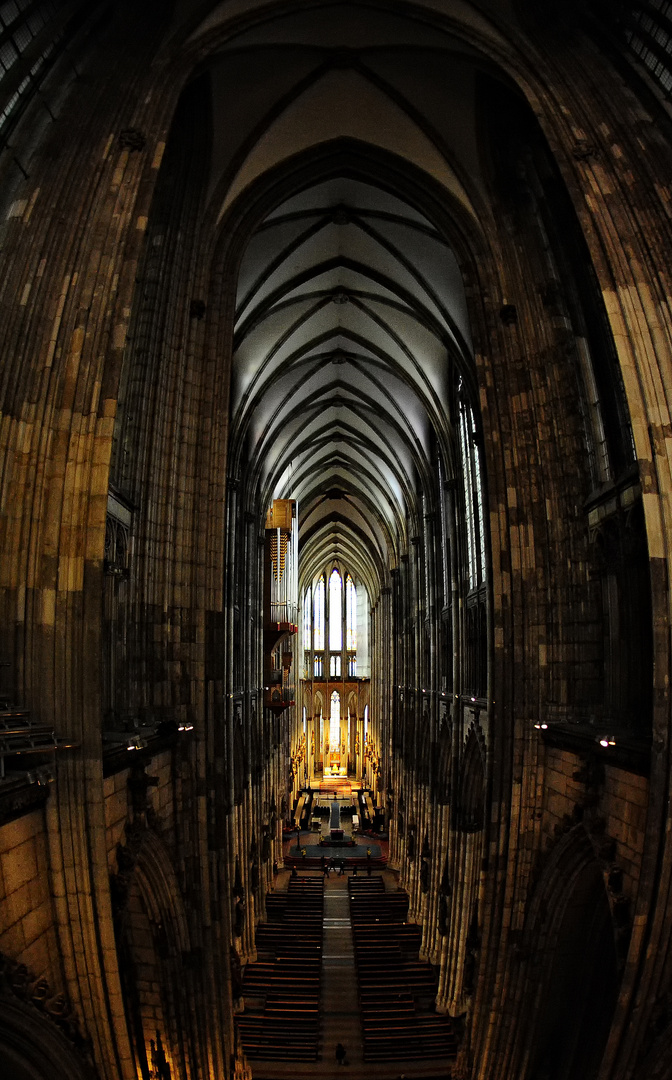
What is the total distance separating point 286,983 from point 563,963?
12.0 m

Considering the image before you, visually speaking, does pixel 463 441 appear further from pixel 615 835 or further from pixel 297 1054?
pixel 297 1054

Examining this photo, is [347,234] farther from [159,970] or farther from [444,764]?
[159,970]

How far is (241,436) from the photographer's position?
980 inches

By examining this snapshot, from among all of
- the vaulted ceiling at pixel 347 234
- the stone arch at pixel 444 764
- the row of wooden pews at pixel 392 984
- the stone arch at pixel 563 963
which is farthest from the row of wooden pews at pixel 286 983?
the vaulted ceiling at pixel 347 234

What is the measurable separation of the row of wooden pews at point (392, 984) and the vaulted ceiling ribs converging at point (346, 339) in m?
15.3

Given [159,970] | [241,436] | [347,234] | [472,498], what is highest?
[347,234]

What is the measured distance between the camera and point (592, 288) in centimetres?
1388

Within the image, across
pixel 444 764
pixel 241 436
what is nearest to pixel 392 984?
pixel 444 764

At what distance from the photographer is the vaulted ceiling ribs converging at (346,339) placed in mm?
20031

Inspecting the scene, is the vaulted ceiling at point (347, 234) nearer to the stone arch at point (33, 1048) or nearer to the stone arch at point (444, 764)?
the stone arch at point (444, 764)

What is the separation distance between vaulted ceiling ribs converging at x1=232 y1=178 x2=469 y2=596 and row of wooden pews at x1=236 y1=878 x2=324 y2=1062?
15219mm

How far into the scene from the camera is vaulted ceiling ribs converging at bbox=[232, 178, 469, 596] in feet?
65.7

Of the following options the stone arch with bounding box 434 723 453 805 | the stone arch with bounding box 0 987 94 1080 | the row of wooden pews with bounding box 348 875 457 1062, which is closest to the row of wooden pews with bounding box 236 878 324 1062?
the row of wooden pews with bounding box 348 875 457 1062

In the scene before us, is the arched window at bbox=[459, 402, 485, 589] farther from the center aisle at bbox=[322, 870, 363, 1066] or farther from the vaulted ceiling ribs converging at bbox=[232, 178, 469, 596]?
the center aisle at bbox=[322, 870, 363, 1066]
